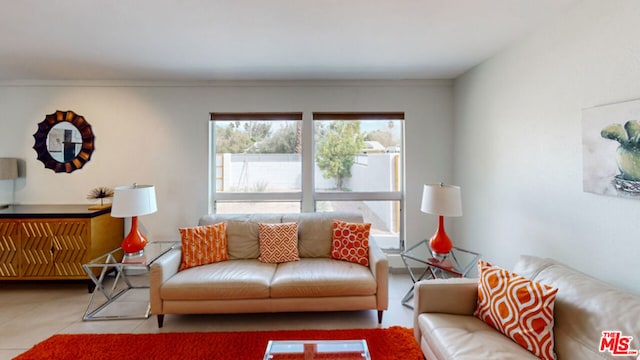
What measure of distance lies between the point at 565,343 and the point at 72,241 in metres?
4.26

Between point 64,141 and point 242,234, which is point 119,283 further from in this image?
point 64,141

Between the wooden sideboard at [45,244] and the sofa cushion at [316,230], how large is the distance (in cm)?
220

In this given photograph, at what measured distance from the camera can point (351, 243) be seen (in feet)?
9.05

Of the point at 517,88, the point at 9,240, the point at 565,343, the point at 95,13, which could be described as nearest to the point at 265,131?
the point at 95,13

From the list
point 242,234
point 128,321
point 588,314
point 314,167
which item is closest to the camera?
point 588,314

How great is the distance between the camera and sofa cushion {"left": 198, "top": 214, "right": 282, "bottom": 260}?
287 cm

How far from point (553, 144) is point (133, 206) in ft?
11.6

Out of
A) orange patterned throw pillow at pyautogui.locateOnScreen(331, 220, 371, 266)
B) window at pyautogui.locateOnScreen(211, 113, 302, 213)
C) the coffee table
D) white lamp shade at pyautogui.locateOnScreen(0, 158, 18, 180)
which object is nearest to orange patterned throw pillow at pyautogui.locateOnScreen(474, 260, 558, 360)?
the coffee table

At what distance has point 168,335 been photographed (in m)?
2.23

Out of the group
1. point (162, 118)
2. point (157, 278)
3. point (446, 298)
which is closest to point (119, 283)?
point (157, 278)

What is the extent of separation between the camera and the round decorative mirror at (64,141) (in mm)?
3393

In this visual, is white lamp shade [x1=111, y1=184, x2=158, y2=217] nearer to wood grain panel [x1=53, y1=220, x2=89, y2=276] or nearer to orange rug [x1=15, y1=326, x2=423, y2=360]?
wood grain panel [x1=53, y1=220, x2=89, y2=276]

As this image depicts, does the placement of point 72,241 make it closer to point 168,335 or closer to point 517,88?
point 168,335

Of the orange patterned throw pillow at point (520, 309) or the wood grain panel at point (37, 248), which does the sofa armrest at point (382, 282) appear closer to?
the orange patterned throw pillow at point (520, 309)
